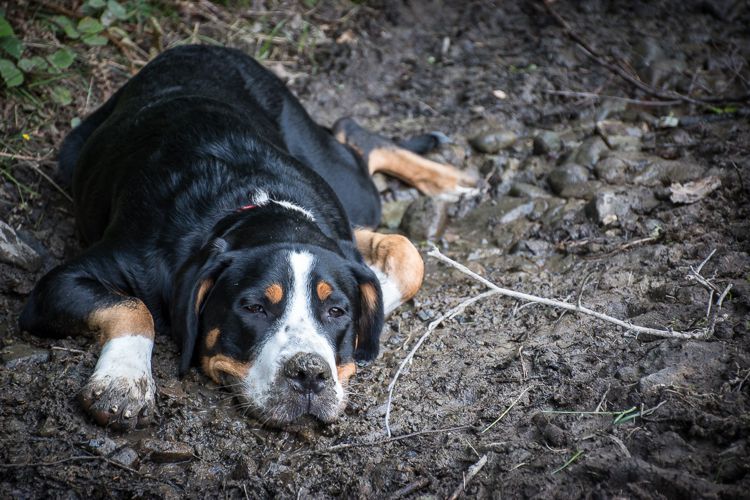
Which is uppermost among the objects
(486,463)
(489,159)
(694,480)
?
(694,480)

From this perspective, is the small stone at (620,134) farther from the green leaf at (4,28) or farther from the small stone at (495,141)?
the green leaf at (4,28)

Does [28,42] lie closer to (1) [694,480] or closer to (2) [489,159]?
(2) [489,159]

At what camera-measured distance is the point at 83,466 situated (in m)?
3.27

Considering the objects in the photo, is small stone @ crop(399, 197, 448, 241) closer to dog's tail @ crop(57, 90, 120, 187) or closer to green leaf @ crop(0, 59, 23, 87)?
dog's tail @ crop(57, 90, 120, 187)

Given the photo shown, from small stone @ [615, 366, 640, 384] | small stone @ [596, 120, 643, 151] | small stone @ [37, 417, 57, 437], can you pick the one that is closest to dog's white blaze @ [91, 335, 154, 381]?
small stone @ [37, 417, 57, 437]

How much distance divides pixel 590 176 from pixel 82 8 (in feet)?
14.1

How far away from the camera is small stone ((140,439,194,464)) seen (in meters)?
3.42

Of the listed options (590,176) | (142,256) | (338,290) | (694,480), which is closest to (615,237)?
(590,176)

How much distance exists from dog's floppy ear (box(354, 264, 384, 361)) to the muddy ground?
101 mm

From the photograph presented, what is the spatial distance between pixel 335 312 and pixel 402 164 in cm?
273

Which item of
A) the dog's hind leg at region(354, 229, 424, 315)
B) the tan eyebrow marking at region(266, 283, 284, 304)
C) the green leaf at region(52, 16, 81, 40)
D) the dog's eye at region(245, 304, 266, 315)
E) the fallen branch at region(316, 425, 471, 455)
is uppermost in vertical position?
the green leaf at region(52, 16, 81, 40)

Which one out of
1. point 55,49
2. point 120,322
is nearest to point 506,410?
point 120,322

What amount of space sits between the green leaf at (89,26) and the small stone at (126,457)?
409cm

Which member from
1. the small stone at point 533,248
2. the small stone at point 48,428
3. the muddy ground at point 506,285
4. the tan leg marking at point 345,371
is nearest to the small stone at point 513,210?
the muddy ground at point 506,285
